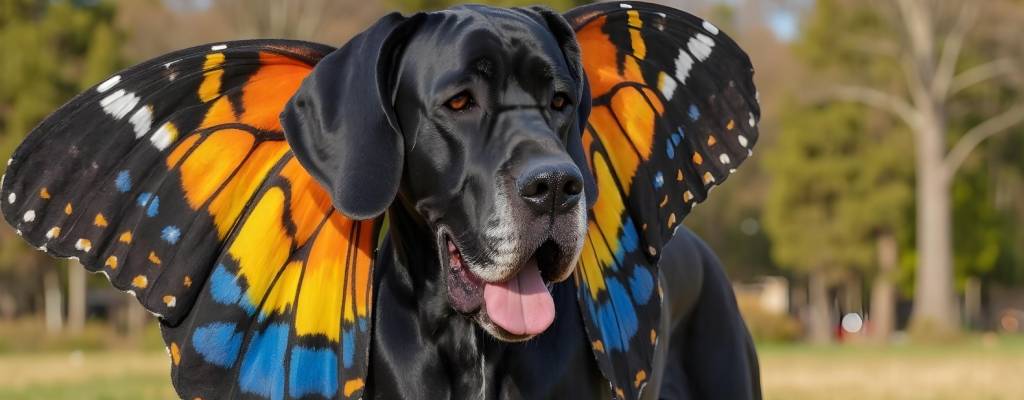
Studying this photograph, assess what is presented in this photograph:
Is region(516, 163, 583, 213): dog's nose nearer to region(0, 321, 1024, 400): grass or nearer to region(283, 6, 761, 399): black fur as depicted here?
region(283, 6, 761, 399): black fur

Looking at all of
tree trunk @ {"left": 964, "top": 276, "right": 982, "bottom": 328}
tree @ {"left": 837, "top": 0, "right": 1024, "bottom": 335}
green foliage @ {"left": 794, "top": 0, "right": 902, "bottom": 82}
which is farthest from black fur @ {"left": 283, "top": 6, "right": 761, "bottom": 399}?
tree trunk @ {"left": 964, "top": 276, "right": 982, "bottom": 328}

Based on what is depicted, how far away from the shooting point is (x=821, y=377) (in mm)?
14195

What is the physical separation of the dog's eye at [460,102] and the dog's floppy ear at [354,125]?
133 millimetres

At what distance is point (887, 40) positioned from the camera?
32938mm

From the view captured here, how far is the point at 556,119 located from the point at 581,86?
0.15m

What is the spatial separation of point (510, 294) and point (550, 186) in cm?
30

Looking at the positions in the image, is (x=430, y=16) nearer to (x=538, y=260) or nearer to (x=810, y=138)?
(x=538, y=260)

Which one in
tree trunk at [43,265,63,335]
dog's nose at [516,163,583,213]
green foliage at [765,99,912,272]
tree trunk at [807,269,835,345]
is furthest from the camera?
tree trunk at [807,269,835,345]

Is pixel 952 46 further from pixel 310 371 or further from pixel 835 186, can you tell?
pixel 310 371

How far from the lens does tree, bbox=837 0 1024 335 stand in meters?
29.9

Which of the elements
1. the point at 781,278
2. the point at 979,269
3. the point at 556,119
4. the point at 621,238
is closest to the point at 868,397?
the point at 621,238

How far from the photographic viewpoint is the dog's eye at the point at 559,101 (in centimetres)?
291

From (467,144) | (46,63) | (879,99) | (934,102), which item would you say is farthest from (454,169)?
(879,99)

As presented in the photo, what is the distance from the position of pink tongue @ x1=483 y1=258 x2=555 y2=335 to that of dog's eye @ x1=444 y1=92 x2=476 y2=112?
1.14ft
